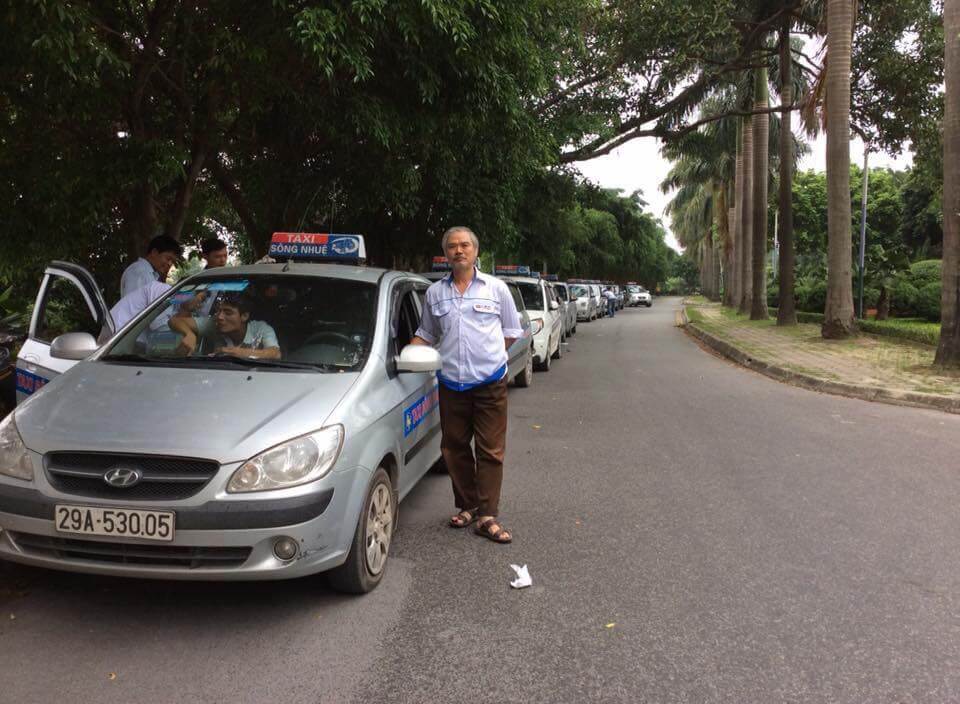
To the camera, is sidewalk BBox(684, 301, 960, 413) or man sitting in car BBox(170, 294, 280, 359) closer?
man sitting in car BBox(170, 294, 280, 359)

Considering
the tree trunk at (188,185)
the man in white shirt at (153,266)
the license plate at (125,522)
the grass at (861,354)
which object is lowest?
the grass at (861,354)

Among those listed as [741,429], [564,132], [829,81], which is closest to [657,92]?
[564,132]

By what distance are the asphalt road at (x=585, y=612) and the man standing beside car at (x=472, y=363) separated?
374mm

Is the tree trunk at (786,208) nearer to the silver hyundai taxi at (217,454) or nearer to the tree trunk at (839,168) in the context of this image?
the tree trunk at (839,168)

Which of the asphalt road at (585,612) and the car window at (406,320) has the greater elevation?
the car window at (406,320)

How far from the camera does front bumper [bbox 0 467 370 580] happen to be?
2.92m

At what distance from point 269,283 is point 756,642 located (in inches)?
130

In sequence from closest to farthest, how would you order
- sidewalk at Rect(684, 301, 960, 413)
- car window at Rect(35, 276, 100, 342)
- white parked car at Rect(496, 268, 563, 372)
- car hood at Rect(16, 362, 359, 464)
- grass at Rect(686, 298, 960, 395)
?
car hood at Rect(16, 362, 359, 464), car window at Rect(35, 276, 100, 342), sidewalk at Rect(684, 301, 960, 413), grass at Rect(686, 298, 960, 395), white parked car at Rect(496, 268, 563, 372)

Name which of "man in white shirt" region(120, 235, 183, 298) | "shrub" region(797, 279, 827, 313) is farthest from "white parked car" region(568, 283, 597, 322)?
"man in white shirt" region(120, 235, 183, 298)

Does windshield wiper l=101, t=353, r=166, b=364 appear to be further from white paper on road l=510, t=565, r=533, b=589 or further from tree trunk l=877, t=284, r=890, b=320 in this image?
tree trunk l=877, t=284, r=890, b=320

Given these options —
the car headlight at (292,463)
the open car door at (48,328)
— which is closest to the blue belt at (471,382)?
the car headlight at (292,463)

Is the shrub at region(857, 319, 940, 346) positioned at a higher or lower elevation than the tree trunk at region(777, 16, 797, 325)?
lower

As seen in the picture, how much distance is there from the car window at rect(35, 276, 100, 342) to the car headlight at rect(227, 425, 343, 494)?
2.76m

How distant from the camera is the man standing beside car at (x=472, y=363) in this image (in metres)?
4.22
